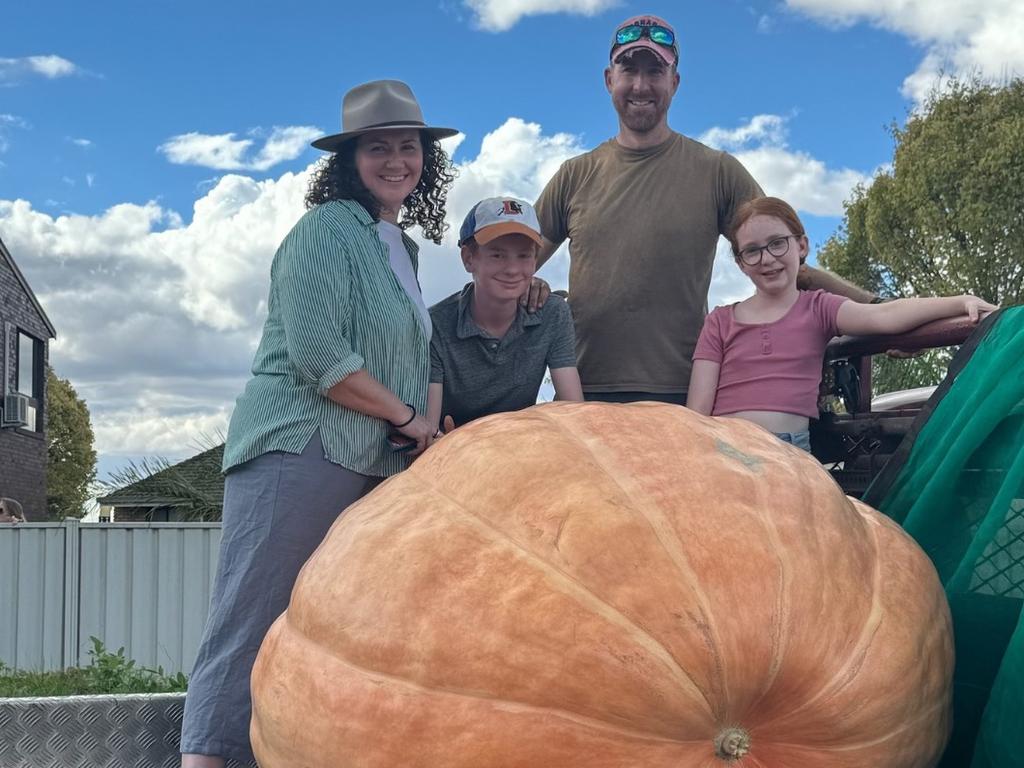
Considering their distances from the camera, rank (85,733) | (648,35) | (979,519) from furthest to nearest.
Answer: (648,35) < (85,733) < (979,519)

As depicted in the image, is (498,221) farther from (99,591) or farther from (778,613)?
(99,591)

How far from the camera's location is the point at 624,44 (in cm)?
321

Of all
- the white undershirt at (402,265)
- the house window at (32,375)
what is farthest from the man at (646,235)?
the house window at (32,375)

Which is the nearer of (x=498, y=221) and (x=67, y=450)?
(x=498, y=221)

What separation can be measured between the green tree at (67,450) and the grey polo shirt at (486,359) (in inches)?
1187

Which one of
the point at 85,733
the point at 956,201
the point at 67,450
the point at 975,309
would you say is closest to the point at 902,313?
the point at 975,309

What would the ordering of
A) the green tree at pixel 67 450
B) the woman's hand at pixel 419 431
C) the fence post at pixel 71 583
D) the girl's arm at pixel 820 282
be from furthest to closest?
the green tree at pixel 67 450 → the fence post at pixel 71 583 → the girl's arm at pixel 820 282 → the woman's hand at pixel 419 431

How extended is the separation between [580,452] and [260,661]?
565 mm

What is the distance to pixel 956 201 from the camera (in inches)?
737

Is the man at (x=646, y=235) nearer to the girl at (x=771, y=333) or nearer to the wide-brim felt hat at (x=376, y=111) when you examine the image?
→ the girl at (x=771, y=333)

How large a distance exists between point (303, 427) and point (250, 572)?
32cm

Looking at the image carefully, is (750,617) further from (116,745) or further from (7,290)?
(7,290)

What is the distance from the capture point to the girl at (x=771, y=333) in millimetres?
2652

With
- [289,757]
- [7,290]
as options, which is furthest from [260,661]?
[7,290]
